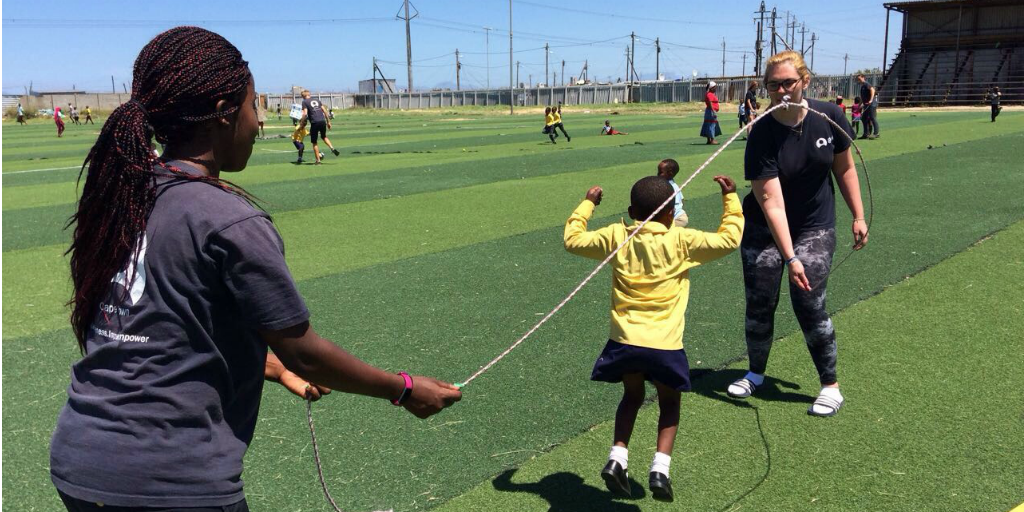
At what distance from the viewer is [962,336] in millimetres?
6008

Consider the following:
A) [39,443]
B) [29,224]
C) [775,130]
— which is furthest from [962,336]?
[29,224]

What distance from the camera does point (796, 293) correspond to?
4.77 m

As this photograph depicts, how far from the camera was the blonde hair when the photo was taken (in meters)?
4.50

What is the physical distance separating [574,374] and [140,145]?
3.84m

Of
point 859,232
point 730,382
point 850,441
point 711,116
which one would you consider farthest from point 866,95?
point 850,441

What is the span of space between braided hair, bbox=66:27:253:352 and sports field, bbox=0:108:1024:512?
216 centimetres

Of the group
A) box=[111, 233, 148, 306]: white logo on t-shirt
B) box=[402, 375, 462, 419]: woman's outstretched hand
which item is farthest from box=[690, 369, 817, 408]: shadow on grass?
box=[111, 233, 148, 306]: white logo on t-shirt

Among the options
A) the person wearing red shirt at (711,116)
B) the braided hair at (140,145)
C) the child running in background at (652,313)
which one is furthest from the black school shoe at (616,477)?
the person wearing red shirt at (711,116)

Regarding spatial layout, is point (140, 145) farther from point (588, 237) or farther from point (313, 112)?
point (313, 112)

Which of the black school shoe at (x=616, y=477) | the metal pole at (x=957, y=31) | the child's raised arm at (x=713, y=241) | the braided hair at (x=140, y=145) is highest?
the metal pole at (x=957, y=31)

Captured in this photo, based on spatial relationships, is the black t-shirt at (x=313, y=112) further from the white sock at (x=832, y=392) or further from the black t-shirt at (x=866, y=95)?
the white sock at (x=832, y=392)

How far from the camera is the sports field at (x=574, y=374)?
3930 millimetres

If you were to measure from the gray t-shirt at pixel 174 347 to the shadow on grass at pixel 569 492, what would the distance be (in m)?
2.13

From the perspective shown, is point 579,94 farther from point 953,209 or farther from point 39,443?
point 39,443
